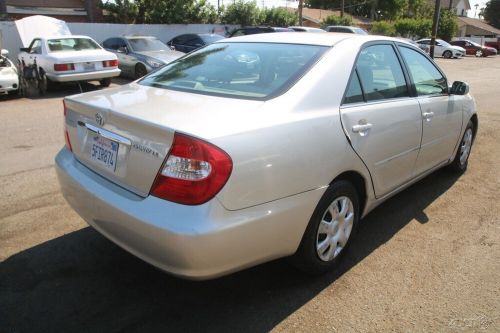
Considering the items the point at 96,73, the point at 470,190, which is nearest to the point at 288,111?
the point at 470,190

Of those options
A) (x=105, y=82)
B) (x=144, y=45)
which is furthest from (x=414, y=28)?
(x=105, y=82)

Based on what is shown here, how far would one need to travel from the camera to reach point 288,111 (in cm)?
265

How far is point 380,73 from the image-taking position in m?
3.56

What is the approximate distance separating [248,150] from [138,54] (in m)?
12.1

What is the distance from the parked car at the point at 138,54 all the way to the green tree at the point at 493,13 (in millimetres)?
78953

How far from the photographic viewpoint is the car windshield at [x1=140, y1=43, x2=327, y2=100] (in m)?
2.92

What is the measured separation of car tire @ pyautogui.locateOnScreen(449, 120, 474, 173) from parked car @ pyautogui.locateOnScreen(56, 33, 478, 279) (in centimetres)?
146

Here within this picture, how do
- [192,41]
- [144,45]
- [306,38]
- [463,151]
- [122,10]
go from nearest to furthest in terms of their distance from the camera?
1. [306,38]
2. [463,151]
3. [144,45]
4. [192,41]
5. [122,10]

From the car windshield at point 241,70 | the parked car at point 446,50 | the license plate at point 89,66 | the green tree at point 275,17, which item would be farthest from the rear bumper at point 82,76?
the parked car at point 446,50

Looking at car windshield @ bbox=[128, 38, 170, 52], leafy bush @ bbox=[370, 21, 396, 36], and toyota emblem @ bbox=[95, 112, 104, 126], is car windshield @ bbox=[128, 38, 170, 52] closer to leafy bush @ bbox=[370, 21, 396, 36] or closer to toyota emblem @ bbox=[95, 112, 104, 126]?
toyota emblem @ bbox=[95, 112, 104, 126]

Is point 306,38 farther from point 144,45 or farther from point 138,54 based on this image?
point 144,45

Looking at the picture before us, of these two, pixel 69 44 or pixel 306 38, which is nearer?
pixel 306 38

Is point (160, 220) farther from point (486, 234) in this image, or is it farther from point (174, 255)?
point (486, 234)

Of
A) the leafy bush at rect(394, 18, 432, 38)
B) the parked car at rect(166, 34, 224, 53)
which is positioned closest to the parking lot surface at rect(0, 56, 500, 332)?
the parked car at rect(166, 34, 224, 53)
